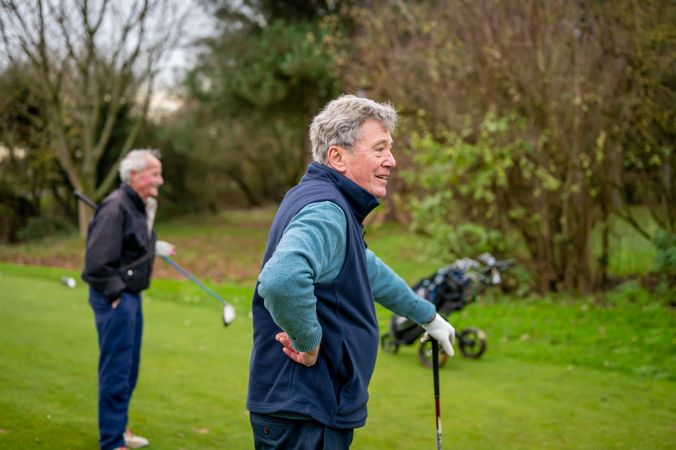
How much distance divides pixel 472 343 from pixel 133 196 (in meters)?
4.01

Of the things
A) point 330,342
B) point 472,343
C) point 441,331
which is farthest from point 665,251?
point 330,342

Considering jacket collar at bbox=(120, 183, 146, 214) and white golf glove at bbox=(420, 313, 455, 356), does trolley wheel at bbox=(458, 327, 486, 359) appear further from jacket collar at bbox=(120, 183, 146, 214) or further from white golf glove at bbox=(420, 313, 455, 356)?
white golf glove at bbox=(420, 313, 455, 356)

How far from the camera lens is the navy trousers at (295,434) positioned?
2.43m

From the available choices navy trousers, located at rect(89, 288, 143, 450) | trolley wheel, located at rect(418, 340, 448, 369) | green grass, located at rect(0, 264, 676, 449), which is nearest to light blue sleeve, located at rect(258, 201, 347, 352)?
navy trousers, located at rect(89, 288, 143, 450)

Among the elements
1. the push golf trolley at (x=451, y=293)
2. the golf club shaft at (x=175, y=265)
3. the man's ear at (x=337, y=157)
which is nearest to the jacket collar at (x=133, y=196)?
the golf club shaft at (x=175, y=265)

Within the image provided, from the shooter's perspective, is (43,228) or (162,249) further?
(43,228)

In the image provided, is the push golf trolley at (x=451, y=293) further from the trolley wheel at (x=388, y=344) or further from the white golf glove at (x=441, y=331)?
the white golf glove at (x=441, y=331)

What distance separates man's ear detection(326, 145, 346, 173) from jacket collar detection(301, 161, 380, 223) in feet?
0.09

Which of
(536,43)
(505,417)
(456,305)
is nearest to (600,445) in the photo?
(505,417)

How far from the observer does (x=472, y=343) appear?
7152mm

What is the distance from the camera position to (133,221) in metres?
4.45

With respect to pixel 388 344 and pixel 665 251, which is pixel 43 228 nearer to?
pixel 388 344

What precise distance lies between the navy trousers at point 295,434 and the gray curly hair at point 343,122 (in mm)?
961

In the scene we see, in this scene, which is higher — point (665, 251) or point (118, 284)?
point (665, 251)
